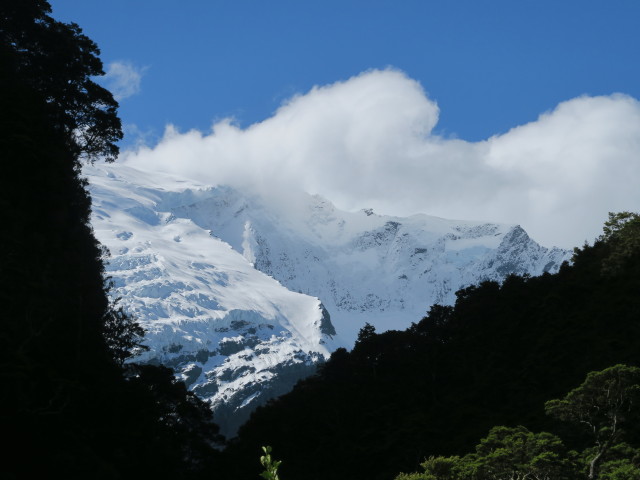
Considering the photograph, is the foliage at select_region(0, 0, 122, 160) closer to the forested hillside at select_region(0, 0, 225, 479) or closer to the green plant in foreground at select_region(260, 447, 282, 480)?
the forested hillside at select_region(0, 0, 225, 479)

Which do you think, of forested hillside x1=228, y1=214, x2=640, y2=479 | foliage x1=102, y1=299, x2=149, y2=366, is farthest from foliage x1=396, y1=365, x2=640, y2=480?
foliage x1=102, y1=299, x2=149, y2=366

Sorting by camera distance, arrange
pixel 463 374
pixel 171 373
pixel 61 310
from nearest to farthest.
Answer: pixel 61 310 → pixel 171 373 → pixel 463 374

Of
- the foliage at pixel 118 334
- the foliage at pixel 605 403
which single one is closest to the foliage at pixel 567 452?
the foliage at pixel 605 403

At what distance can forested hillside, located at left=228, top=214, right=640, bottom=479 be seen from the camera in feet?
203

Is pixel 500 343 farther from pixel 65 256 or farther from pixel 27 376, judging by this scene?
pixel 27 376

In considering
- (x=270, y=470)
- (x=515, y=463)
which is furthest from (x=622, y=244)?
(x=270, y=470)

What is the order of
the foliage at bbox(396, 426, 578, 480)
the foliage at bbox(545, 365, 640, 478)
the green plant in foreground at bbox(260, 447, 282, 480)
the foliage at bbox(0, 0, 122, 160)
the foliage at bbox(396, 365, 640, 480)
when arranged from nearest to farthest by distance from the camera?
the green plant in foreground at bbox(260, 447, 282, 480) → the foliage at bbox(396, 426, 578, 480) → the foliage at bbox(396, 365, 640, 480) → the foliage at bbox(545, 365, 640, 478) → the foliage at bbox(0, 0, 122, 160)

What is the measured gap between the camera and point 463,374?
7444 cm

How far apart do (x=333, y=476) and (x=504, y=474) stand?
24180 millimetres

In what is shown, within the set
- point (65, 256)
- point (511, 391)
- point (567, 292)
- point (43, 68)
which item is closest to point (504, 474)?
point (511, 391)

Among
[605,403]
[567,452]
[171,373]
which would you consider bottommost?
[567,452]

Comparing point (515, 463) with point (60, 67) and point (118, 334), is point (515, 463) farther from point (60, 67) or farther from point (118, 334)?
point (60, 67)

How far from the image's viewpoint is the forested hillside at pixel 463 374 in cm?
6181

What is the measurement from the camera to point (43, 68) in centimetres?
5609
